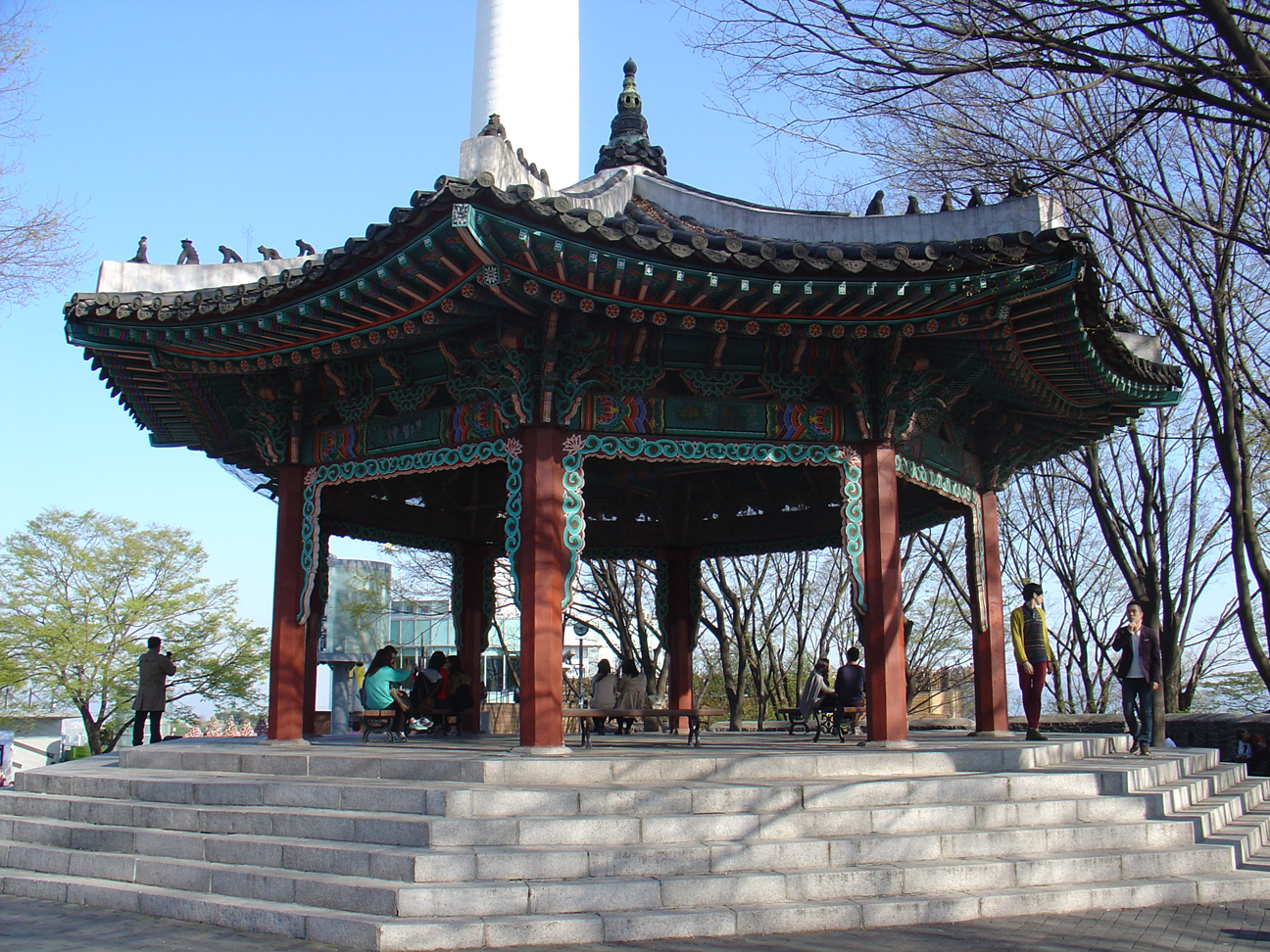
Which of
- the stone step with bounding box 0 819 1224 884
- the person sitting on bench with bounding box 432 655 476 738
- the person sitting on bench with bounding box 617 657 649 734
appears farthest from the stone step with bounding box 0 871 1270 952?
the person sitting on bench with bounding box 617 657 649 734

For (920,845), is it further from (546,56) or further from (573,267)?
(546,56)

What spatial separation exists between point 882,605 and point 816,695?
3410 millimetres

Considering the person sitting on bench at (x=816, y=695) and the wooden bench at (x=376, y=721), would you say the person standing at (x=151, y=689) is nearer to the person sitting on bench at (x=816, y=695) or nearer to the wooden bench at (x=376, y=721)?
the wooden bench at (x=376, y=721)

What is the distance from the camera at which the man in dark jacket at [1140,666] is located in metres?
11.2

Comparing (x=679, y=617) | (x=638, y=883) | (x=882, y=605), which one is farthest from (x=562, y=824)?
(x=679, y=617)

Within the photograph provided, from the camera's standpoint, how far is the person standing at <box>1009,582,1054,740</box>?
463 inches

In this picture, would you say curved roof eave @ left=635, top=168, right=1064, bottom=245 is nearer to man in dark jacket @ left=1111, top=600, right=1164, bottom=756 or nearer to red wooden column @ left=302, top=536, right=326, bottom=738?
man in dark jacket @ left=1111, top=600, right=1164, bottom=756

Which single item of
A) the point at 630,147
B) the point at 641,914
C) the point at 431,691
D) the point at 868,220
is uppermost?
the point at 630,147

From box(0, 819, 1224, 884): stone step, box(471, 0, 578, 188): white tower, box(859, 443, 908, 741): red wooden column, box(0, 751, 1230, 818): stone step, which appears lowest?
box(0, 819, 1224, 884): stone step

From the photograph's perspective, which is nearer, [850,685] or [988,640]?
[850,685]

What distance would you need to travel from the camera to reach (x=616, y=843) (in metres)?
7.36

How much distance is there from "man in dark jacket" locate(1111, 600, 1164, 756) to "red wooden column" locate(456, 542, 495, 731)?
8558 mm

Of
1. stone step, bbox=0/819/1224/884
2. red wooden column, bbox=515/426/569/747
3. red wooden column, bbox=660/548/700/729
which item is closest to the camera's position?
stone step, bbox=0/819/1224/884

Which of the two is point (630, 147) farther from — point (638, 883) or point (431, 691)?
point (638, 883)
